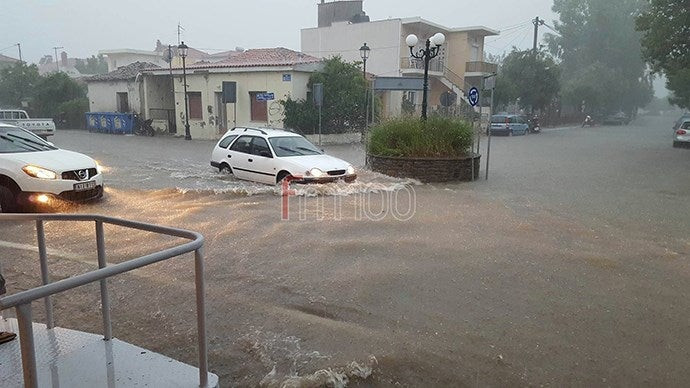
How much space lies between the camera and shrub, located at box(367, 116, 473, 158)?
44.2 feet

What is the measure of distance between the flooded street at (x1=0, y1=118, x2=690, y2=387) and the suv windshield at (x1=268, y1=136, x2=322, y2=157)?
4.52ft

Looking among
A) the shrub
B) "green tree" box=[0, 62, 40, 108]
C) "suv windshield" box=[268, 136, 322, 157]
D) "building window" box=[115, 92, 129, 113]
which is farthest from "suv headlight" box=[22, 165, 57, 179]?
"green tree" box=[0, 62, 40, 108]

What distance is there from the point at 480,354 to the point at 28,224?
7.19 metres

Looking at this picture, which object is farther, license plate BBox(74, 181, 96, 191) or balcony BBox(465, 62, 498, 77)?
balcony BBox(465, 62, 498, 77)

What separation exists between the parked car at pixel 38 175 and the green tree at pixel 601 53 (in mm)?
57031

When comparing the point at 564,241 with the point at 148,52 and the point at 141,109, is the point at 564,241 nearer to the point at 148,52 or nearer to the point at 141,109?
the point at 141,109

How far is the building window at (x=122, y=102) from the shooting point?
3434 cm

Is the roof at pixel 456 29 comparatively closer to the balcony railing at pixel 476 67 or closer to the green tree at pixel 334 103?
the balcony railing at pixel 476 67

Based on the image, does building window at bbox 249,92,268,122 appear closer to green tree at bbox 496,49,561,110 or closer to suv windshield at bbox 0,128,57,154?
suv windshield at bbox 0,128,57,154

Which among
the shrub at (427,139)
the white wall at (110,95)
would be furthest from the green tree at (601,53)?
the shrub at (427,139)

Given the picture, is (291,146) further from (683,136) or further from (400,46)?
(400,46)

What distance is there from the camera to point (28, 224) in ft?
26.1

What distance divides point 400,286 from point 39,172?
6678 millimetres

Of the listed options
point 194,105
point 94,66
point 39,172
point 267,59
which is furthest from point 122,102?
point 94,66
